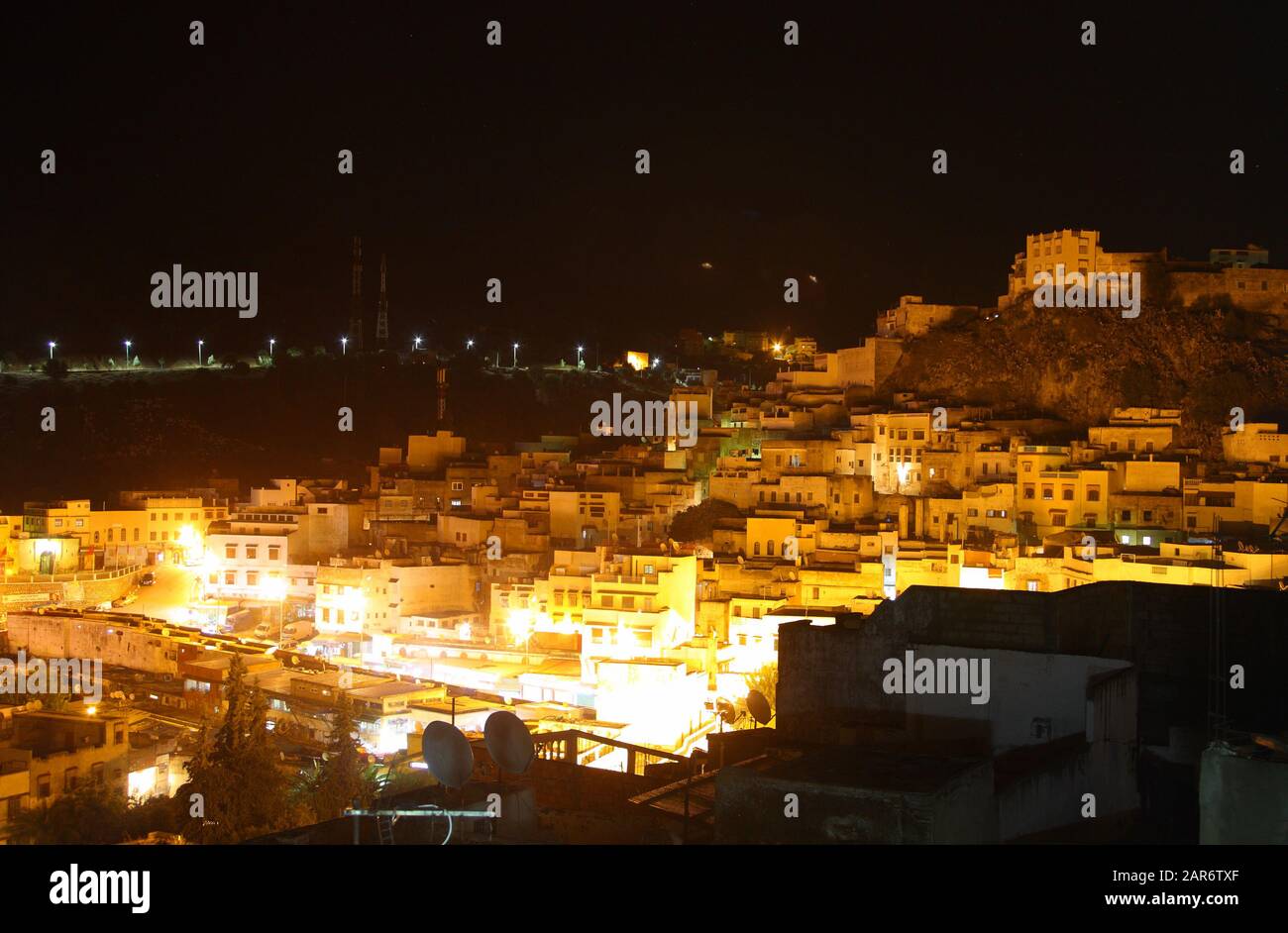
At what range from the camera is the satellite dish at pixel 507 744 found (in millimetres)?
4953

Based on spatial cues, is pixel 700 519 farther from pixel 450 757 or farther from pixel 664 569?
pixel 450 757

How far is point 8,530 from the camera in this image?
81.3 feet

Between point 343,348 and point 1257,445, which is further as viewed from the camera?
point 343,348

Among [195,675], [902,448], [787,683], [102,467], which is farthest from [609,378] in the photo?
[787,683]

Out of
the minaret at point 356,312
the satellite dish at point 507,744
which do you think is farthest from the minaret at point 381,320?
the satellite dish at point 507,744

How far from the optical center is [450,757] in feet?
15.6

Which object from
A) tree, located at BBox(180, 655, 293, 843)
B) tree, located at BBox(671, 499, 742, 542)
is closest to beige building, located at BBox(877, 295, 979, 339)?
tree, located at BBox(671, 499, 742, 542)

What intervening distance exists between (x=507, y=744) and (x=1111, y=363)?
2470cm

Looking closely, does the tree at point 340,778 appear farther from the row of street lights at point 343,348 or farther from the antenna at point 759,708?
the row of street lights at point 343,348

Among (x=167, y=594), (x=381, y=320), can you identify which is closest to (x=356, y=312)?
(x=381, y=320)

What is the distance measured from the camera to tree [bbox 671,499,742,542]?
77.7 feet
